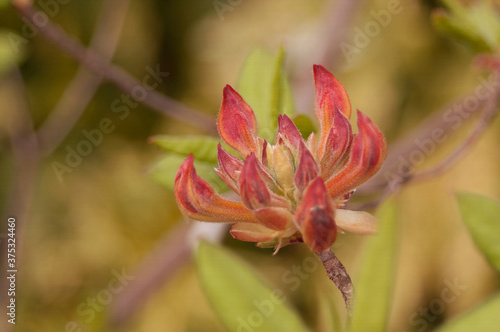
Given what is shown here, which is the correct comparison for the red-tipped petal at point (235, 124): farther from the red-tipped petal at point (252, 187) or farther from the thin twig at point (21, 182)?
the thin twig at point (21, 182)

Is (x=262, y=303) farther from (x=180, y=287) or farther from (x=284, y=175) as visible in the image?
(x=180, y=287)

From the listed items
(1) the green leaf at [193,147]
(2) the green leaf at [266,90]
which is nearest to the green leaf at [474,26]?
(2) the green leaf at [266,90]

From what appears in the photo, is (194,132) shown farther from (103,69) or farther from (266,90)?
(266,90)

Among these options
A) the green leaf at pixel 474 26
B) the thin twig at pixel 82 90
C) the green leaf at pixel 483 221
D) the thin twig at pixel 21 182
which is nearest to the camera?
the green leaf at pixel 483 221

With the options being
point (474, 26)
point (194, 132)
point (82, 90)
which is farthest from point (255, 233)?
point (194, 132)

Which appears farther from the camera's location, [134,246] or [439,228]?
[134,246]

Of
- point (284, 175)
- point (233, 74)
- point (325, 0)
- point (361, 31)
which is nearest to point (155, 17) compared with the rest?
point (233, 74)

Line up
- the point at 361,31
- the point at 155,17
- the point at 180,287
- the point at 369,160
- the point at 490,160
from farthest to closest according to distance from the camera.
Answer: the point at 155,17, the point at 180,287, the point at 490,160, the point at 361,31, the point at 369,160
